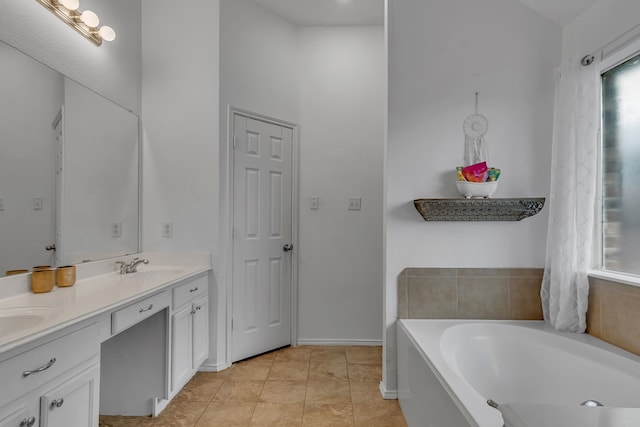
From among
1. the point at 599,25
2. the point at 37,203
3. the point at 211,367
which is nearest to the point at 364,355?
the point at 211,367

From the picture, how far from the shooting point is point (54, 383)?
1.16m

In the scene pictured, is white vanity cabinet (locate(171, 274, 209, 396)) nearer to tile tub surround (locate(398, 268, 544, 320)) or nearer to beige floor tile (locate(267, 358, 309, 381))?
beige floor tile (locate(267, 358, 309, 381))

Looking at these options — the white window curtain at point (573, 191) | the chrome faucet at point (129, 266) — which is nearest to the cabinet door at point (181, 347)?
the chrome faucet at point (129, 266)

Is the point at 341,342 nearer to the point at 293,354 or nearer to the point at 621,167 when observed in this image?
the point at 293,354

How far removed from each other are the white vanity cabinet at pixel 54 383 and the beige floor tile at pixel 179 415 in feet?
2.10

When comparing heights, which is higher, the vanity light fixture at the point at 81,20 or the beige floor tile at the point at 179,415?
the vanity light fixture at the point at 81,20

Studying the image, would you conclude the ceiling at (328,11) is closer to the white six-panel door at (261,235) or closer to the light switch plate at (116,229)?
the white six-panel door at (261,235)

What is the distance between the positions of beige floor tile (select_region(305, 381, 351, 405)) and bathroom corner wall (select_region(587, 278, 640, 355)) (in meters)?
1.45

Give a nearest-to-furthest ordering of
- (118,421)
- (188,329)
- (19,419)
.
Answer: (19,419) < (118,421) < (188,329)

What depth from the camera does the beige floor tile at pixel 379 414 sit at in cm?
191

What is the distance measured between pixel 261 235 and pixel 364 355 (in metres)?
1.34

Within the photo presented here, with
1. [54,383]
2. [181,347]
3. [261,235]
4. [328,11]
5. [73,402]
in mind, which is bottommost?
[181,347]

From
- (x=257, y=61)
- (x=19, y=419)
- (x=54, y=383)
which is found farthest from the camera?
(x=257, y=61)

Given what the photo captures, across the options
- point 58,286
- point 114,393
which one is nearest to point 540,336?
point 114,393
